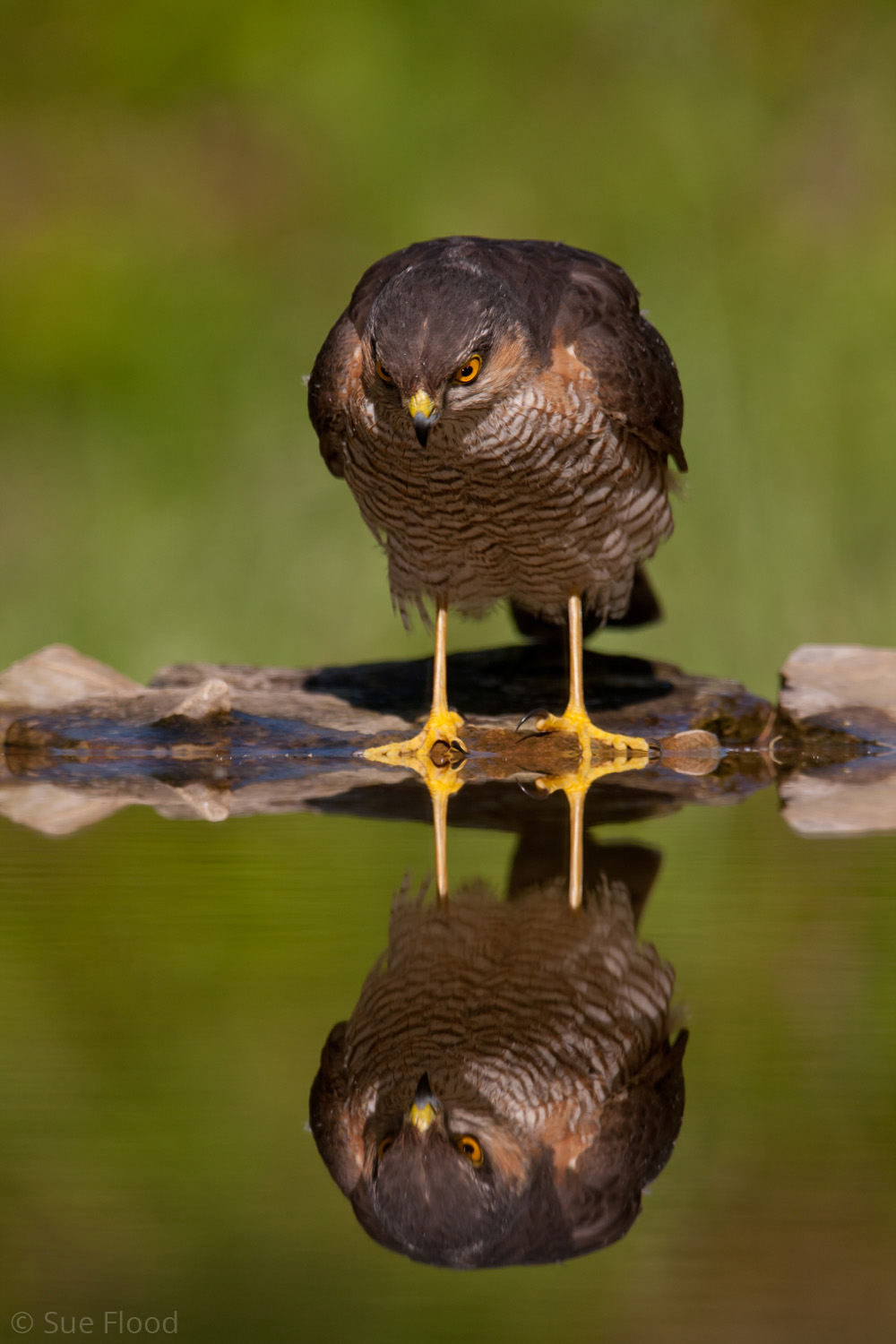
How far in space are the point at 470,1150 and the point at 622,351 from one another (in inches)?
108

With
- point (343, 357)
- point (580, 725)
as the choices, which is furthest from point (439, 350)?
point (580, 725)

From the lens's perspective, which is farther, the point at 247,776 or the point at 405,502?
the point at 405,502

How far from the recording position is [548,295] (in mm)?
3883

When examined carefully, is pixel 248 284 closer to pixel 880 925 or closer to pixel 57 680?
pixel 57 680

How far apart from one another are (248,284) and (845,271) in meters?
2.57

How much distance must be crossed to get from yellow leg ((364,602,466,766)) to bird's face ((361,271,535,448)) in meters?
0.69

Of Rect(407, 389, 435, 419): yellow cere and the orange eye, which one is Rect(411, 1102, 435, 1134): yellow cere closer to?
Rect(407, 389, 435, 419): yellow cere

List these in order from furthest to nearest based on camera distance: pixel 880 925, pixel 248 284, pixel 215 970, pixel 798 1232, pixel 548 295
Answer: pixel 248 284, pixel 548 295, pixel 880 925, pixel 215 970, pixel 798 1232

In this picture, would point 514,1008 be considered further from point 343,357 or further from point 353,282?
point 353,282

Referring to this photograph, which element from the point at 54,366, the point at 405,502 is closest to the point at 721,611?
the point at 405,502

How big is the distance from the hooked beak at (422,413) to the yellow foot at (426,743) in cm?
73

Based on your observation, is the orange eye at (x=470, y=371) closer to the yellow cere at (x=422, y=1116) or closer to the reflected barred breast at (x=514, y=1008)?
the reflected barred breast at (x=514, y=1008)

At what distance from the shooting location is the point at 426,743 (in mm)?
3854

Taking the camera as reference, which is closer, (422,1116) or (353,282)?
(422,1116)
